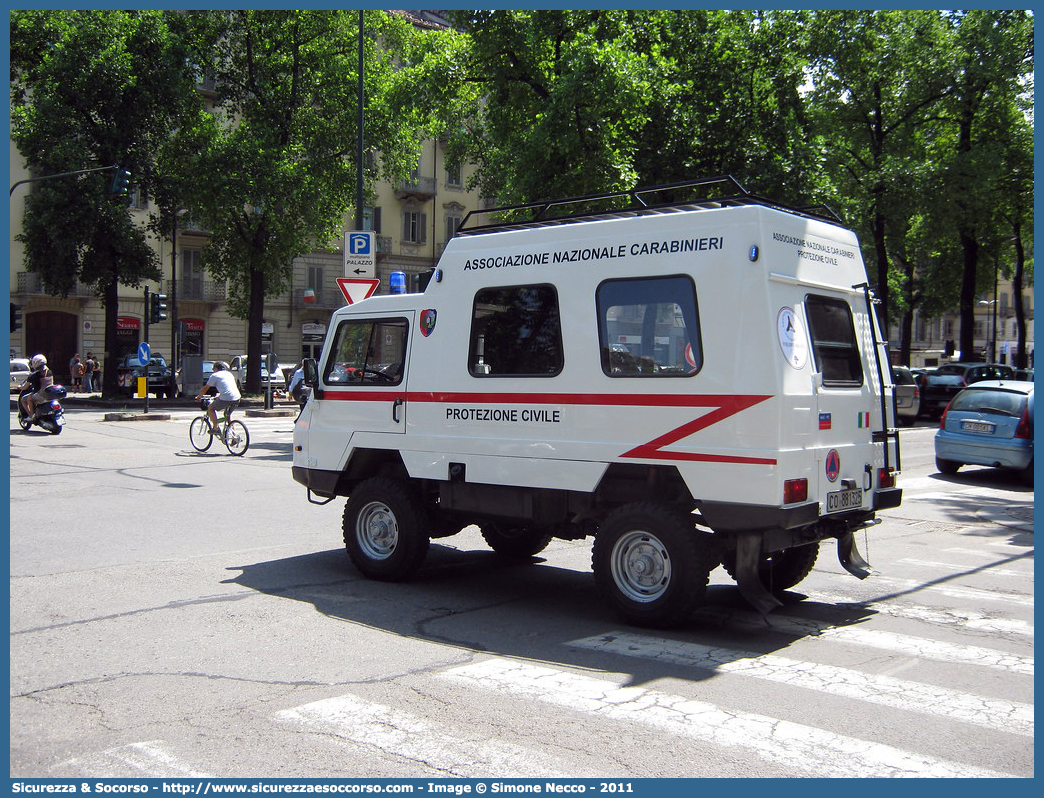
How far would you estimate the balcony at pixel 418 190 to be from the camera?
55.8m

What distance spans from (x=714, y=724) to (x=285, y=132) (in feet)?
110

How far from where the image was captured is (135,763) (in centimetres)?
411

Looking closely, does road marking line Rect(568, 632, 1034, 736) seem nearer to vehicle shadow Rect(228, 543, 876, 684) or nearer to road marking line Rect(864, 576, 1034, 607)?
vehicle shadow Rect(228, 543, 876, 684)

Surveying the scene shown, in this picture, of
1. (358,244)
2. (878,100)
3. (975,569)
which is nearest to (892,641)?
(975,569)

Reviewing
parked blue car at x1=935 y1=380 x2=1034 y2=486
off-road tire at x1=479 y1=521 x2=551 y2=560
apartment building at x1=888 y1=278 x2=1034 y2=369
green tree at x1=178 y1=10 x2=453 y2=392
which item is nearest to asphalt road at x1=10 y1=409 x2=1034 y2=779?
off-road tire at x1=479 y1=521 x2=551 y2=560

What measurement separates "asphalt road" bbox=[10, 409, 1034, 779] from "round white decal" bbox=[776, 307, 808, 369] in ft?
5.83

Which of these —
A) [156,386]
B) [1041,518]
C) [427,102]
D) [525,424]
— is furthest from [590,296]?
[156,386]

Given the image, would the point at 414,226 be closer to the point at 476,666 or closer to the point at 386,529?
the point at 386,529

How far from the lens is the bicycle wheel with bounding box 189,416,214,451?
18328 millimetres

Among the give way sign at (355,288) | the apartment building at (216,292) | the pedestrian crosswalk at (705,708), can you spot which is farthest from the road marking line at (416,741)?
the apartment building at (216,292)

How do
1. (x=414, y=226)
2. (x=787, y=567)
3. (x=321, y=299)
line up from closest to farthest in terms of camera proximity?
(x=787, y=567)
(x=321, y=299)
(x=414, y=226)

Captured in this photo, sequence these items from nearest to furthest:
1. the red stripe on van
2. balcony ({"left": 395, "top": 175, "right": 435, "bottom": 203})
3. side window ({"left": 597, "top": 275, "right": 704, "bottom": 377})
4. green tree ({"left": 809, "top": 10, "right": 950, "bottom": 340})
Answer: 1. the red stripe on van
2. side window ({"left": 597, "top": 275, "right": 704, "bottom": 377})
3. green tree ({"left": 809, "top": 10, "right": 950, "bottom": 340})
4. balcony ({"left": 395, "top": 175, "right": 435, "bottom": 203})

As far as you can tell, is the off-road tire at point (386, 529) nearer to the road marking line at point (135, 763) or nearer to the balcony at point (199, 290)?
the road marking line at point (135, 763)

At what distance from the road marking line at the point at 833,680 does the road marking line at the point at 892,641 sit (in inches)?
25.9
